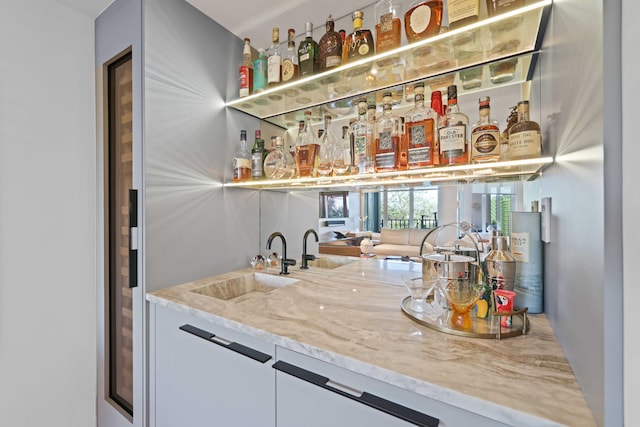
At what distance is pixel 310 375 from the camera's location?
2.54ft

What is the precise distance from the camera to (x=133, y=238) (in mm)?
1338

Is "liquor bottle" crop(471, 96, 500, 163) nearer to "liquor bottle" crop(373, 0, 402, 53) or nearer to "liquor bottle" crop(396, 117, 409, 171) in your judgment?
"liquor bottle" crop(396, 117, 409, 171)

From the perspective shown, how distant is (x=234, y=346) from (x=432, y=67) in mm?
1324

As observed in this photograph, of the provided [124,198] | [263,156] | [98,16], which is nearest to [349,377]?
[263,156]

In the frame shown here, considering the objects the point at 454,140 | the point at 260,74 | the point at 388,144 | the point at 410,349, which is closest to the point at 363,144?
the point at 388,144

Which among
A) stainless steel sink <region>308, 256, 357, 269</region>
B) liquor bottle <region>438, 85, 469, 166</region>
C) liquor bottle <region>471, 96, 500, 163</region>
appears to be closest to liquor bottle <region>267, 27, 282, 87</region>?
liquor bottle <region>438, 85, 469, 166</region>

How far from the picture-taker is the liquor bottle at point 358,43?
1.20 meters

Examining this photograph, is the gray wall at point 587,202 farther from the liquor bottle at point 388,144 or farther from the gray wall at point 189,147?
the gray wall at point 189,147

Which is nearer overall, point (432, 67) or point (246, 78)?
point (432, 67)

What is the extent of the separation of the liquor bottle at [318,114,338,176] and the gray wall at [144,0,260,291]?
1.85 ft

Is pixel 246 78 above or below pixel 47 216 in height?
above

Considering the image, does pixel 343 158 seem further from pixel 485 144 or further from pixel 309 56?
pixel 485 144

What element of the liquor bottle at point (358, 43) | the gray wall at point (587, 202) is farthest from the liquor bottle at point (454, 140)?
the liquor bottle at point (358, 43)

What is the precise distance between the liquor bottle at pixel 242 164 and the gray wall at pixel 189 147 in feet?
0.17
